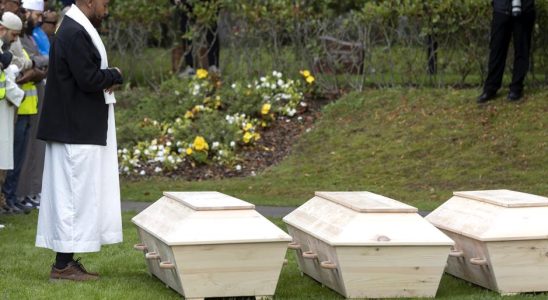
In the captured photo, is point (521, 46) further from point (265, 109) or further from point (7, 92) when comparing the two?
point (7, 92)

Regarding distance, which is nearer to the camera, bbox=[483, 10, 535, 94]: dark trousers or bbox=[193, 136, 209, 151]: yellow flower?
bbox=[483, 10, 535, 94]: dark trousers

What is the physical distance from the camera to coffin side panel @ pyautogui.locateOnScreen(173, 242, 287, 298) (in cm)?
702

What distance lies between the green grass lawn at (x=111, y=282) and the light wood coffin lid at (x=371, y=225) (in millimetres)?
460

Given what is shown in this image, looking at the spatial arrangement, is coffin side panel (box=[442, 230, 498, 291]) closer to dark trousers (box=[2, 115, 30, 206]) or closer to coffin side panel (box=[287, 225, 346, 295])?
coffin side panel (box=[287, 225, 346, 295])

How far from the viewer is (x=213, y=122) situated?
15.5m

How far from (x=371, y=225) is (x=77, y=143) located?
2.13 metres

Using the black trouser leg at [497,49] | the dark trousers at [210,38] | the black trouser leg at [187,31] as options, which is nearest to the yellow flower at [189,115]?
the dark trousers at [210,38]

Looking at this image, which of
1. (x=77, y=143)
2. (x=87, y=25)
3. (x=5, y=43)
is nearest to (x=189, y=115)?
(x=5, y=43)

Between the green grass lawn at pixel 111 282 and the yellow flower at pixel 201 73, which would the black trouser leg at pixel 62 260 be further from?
the yellow flower at pixel 201 73

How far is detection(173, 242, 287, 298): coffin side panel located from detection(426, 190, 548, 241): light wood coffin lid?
4.60ft

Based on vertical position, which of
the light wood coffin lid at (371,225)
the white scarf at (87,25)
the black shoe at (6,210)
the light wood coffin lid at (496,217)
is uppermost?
the white scarf at (87,25)

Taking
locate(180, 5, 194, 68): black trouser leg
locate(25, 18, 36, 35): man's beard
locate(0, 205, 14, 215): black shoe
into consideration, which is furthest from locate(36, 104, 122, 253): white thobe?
locate(180, 5, 194, 68): black trouser leg

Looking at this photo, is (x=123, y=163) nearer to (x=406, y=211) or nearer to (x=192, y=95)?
(x=192, y=95)

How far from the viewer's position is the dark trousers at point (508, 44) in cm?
1439
